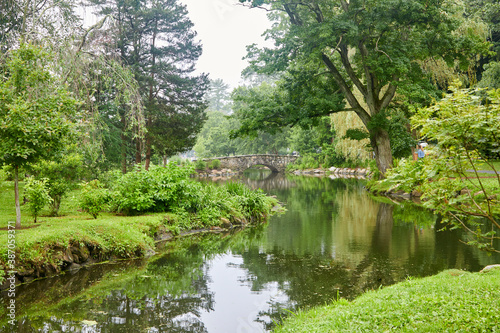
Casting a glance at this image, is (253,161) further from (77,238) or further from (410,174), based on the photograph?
(410,174)

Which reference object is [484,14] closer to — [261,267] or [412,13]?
[412,13]

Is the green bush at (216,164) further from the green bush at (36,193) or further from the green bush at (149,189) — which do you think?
the green bush at (36,193)

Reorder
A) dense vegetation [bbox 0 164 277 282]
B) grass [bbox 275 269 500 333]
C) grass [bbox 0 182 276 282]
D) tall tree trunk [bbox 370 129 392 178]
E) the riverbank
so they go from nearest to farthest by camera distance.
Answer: grass [bbox 275 269 500 333]
the riverbank
grass [bbox 0 182 276 282]
dense vegetation [bbox 0 164 277 282]
tall tree trunk [bbox 370 129 392 178]

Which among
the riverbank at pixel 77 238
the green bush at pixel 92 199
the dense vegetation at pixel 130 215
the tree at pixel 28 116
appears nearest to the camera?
the riverbank at pixel 77 238

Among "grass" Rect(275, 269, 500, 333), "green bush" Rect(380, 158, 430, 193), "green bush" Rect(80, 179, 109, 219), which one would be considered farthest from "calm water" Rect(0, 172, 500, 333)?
"green bush" Rect(380, 158, 430, 193)

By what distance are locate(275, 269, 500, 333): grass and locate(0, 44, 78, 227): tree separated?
5.13 meters

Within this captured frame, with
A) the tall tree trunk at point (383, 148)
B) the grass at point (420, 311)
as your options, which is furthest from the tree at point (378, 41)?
the grass at point (420, 311)

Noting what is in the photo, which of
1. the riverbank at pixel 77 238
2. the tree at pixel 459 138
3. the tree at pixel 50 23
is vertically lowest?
the riverbank at pixel 77 238

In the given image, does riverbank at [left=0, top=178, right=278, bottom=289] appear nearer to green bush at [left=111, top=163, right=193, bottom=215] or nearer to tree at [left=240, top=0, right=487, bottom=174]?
green bush at [left=111, top=163, right=193, bottom=215]

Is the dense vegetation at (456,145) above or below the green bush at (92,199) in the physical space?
above

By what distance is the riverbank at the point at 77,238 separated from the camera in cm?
581

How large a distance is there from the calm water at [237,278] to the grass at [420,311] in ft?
3.16

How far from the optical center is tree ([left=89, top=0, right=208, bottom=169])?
1972cm

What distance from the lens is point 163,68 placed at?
20703 millimetres
